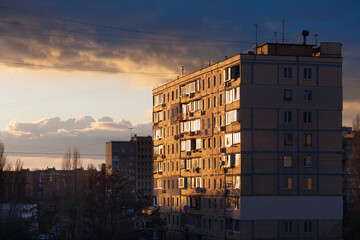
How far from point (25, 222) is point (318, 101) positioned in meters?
38.4

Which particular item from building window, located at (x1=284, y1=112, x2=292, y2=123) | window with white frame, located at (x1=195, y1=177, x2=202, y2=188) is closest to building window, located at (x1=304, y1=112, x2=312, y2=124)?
building window, located at (x1=284, y1=112, x2=292, y2=123)

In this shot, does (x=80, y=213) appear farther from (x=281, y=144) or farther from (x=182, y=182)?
(x=281, y=144)

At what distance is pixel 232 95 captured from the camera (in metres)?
82.5

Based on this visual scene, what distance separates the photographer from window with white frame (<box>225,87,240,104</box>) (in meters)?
81.0

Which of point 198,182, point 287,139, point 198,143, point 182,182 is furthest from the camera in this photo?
point 182,182

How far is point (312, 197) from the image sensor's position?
80125 millimetres

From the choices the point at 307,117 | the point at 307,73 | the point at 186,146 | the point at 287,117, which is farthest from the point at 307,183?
the point at 186,146

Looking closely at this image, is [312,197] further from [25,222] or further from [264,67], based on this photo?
[25,222]

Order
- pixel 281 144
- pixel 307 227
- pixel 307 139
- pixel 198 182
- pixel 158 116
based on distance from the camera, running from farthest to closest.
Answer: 1. pixel 158 116
2. pixel 198 182
3. pixel 307 139
4. pixel 281 144
5. pixel 307 227

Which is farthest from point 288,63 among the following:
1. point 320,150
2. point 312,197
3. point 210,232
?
point 210,232

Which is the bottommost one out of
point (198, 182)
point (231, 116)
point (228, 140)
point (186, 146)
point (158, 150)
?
point (198, 182)

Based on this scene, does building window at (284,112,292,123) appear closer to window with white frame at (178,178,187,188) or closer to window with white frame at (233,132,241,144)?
window with white frame at (233,132,241,144)

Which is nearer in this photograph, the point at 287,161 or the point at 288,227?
the point at 288,227

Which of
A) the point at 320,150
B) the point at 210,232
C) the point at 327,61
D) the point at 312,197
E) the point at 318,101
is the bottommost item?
the point at 210,232
